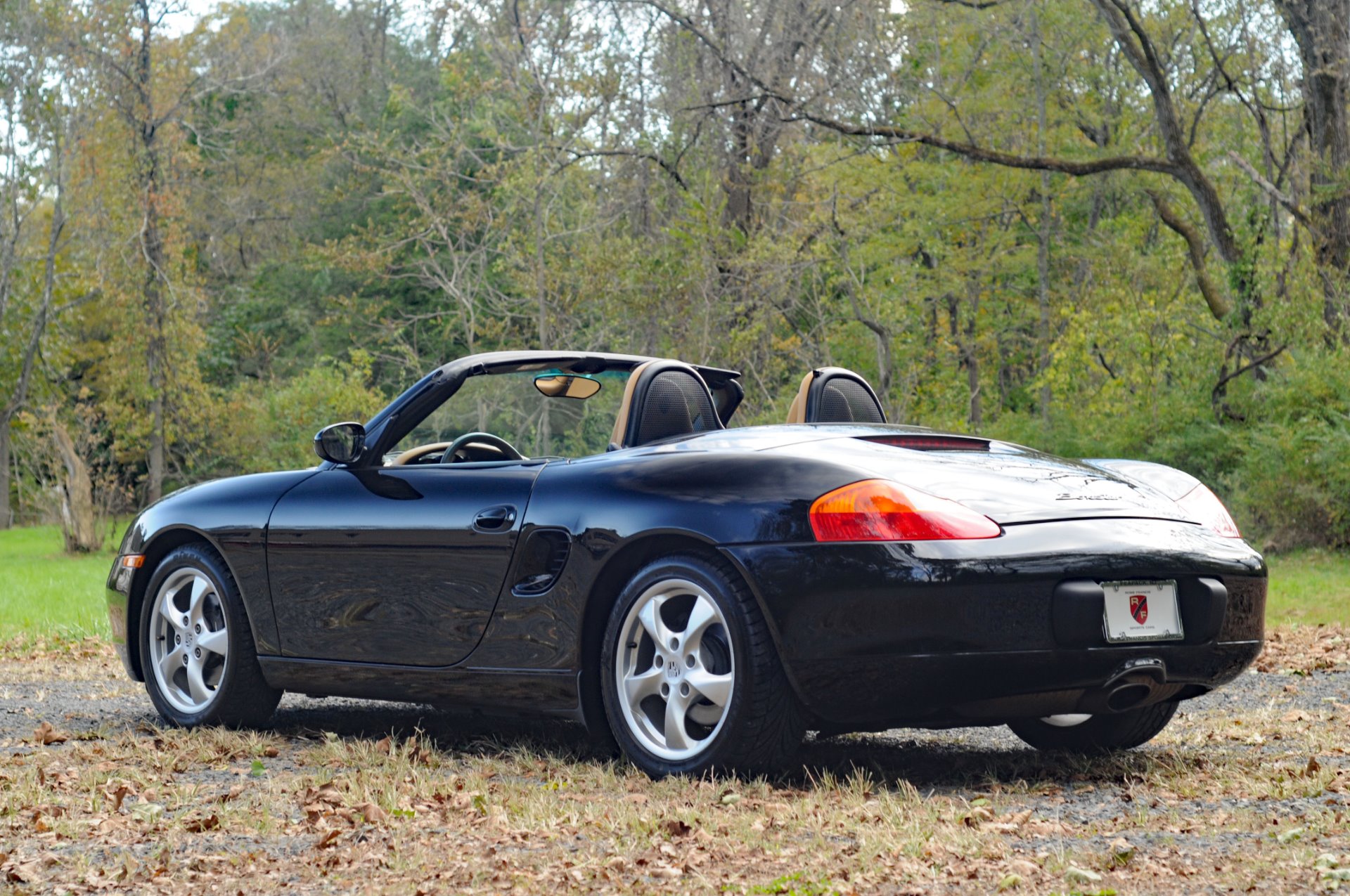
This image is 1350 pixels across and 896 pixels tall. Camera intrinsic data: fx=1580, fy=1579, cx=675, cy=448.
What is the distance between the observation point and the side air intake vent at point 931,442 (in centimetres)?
489

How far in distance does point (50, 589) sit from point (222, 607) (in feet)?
42.2

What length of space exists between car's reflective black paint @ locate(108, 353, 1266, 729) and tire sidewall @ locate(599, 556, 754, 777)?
82mm

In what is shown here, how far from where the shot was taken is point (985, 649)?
14.1ft

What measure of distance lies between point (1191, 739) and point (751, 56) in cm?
1744

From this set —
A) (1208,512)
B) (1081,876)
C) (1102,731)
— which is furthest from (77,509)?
(1081,876)

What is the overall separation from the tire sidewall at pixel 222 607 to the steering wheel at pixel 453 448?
87 cm

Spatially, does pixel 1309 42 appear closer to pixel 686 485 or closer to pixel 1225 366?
pixel 1225 366

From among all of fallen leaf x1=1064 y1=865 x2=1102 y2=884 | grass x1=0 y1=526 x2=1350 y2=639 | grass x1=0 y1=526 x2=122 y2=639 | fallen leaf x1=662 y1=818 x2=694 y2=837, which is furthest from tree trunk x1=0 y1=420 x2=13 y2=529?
fallen leaf x1=1064 y1=865 x2=1102 y2=884

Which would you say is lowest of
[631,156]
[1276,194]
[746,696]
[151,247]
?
[746,696]

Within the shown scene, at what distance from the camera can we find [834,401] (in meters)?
5.64

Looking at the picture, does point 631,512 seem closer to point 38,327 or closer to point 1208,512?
point 1208,512

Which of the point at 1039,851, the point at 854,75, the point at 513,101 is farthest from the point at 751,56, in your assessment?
the point at 1039,851

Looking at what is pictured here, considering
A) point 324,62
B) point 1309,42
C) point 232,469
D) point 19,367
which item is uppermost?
point 324,62

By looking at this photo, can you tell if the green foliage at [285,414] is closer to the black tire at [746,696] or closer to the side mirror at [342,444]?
the side mirror at [342,444]
